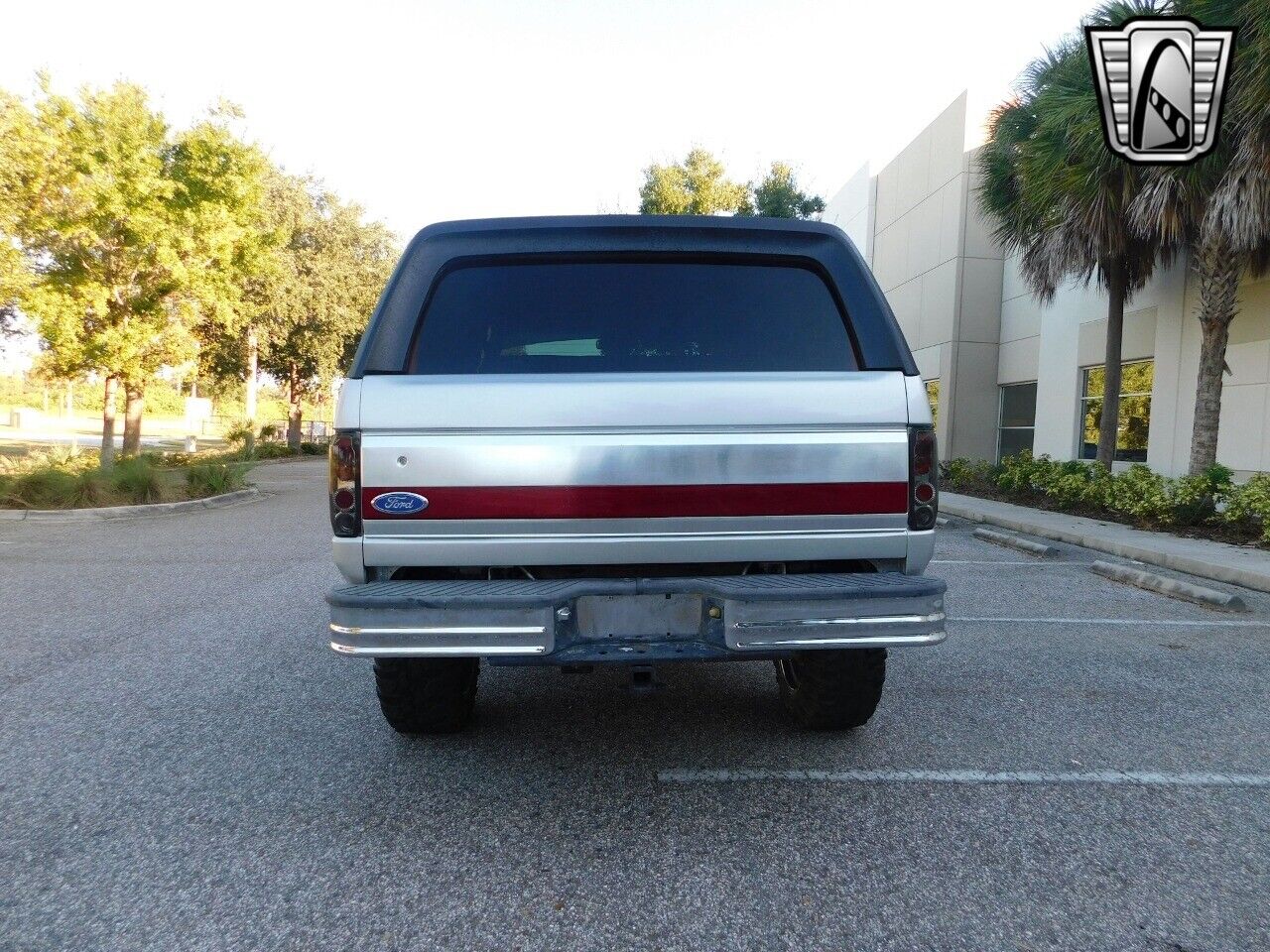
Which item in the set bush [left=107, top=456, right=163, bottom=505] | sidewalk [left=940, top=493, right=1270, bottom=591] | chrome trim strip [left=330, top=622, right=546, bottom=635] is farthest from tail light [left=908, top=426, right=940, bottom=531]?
bush [left=107, top=456, right=163, bottom=505]

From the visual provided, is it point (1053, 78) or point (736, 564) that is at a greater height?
point (1053, 78)

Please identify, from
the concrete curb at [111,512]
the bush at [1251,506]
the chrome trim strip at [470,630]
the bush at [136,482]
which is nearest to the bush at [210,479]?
the concrete curb at [111,512]

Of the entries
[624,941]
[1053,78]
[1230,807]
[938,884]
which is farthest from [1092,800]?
[1053,78]

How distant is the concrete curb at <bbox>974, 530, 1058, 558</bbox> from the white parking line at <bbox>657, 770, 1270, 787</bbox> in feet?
21.5

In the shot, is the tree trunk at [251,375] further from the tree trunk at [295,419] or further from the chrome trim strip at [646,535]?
the chrome trim strip at [646,535]

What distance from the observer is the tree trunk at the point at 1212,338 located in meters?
11.4

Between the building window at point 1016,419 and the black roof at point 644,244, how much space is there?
62.7 ft

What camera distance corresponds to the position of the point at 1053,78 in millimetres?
13336

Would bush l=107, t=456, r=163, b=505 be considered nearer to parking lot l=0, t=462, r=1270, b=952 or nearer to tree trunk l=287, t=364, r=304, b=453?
parking lot l=0, t=462, r=1270, b=952

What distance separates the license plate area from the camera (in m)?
2.71

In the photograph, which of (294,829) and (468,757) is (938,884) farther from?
(294,829)

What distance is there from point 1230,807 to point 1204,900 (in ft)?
2.73

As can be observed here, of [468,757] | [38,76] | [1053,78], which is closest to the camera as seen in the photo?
[468,757]

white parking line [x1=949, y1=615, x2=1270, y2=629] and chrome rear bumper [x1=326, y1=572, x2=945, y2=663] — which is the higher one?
chrome rear bumper [x1=326, y1=572, x2=945, y2=663]
